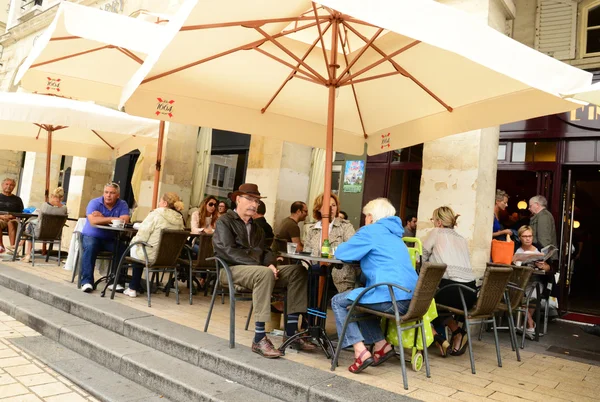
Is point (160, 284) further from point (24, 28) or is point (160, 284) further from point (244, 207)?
point (24, 28)

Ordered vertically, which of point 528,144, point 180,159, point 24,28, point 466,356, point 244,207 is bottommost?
point 466,356

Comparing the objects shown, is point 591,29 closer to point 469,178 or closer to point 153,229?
point 469,178

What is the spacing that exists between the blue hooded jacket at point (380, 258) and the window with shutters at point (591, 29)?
17.7ft

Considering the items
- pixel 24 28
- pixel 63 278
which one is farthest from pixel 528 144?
pixel 24 28

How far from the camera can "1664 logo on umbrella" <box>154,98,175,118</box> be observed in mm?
4938

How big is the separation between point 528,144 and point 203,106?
5.11 m

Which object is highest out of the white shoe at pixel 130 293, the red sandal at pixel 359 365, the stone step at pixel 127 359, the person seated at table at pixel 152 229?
the person seated at table at pixel 152 229

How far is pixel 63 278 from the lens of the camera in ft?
20.8

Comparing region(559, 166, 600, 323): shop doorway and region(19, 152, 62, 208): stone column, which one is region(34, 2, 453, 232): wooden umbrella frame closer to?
region(559, 166, 600, 323): shop doorway

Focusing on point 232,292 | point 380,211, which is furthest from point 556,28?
point 232,292

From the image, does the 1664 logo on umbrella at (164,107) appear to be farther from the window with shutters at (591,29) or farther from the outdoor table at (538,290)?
the window with shutters at (591,29)

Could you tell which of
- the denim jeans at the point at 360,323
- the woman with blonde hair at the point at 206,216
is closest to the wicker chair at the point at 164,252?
the woman with blonde hair at the point at 206,216

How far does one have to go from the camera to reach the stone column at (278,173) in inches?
301

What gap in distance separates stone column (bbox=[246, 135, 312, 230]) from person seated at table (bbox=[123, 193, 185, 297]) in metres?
2.17
